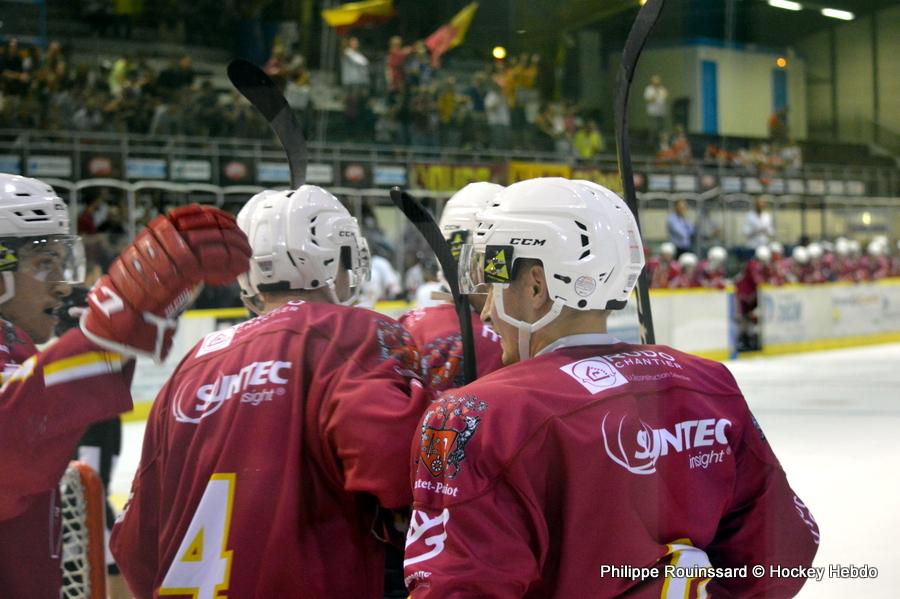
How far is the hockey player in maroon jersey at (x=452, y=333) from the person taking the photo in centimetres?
153

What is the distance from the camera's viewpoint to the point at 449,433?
91 cm

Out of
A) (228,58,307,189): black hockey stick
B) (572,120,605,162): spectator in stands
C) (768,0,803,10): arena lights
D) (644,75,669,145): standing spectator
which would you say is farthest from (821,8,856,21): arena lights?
(228,58,307,189): black hockey stick

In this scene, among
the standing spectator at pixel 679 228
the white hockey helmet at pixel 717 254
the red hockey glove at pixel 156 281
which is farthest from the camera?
the white hockey helmet at pixel 717 254

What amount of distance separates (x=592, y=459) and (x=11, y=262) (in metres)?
0.73

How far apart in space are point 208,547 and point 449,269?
0.53m

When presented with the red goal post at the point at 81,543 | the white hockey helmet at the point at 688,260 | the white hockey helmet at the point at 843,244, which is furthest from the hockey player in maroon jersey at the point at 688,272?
the red goal post at the point at 81,543

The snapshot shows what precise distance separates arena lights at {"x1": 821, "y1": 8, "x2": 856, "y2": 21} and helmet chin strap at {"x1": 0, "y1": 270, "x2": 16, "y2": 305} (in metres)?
1.17

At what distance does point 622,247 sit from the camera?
3.49 ft

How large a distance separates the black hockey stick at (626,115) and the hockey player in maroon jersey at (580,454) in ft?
0.80

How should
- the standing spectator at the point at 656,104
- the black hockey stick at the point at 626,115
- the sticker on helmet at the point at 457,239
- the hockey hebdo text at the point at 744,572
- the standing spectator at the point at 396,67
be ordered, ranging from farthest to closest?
the sticker on helmet at the point at 457,239 → the standing spectator at the point at 396,67 → the standing spectator at the point at 656,104 → the black hockey stick at the point at 626,115 → the hockey hebdo text at the point at 744,572

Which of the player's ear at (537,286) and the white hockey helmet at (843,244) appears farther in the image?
the white hockey helmet at (843,244)

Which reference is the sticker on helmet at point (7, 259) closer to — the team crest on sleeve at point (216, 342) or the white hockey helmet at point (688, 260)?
the team crest on sleeve at point (216, 342)

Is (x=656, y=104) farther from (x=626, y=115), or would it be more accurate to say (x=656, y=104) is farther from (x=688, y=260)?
(x=688, y=260)

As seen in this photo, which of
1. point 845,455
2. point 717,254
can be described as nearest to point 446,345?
point 845,455
